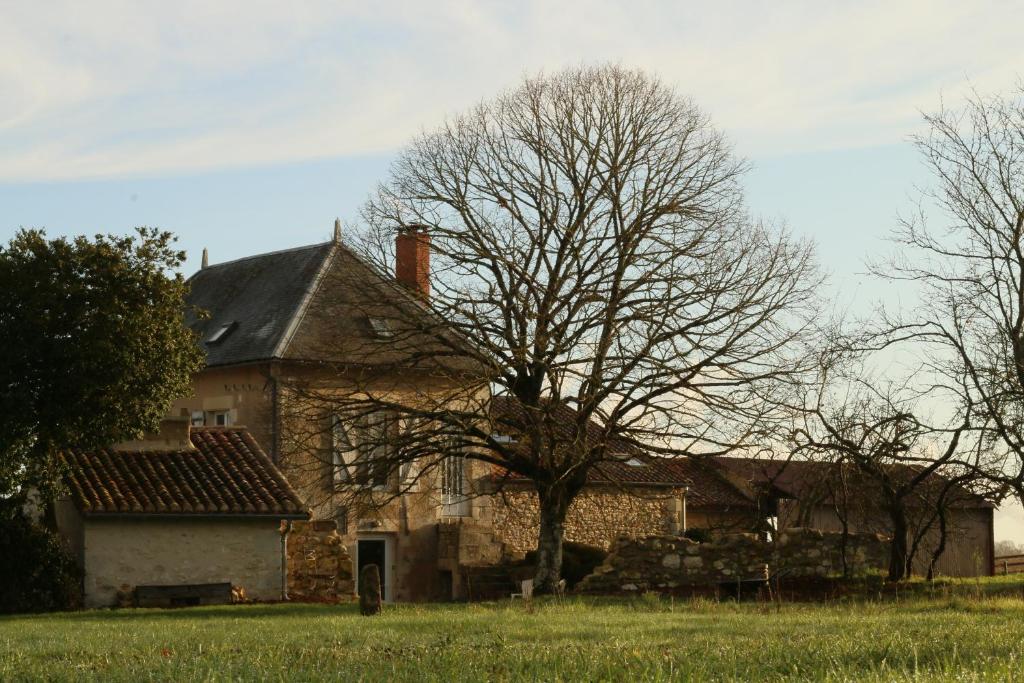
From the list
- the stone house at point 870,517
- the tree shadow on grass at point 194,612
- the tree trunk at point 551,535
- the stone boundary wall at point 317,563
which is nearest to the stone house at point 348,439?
the stone boundary wall at point 317,563

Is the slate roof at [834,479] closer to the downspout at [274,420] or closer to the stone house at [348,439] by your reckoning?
the stone house at [348,439]

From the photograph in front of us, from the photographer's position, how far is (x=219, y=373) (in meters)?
34.7

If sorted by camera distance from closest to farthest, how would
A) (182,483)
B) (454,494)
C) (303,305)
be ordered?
(182,483), (303,305), (454,494)

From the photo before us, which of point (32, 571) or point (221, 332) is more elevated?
point (221, 332)

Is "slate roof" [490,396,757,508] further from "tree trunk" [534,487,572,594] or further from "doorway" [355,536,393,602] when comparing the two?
"doorway" [355,536,393,602]

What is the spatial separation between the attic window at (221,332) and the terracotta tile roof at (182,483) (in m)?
6.00

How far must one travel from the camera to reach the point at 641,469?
3831 cm

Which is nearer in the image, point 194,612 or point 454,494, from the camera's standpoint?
point 194,612

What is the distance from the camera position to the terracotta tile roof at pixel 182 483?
26.7 metres

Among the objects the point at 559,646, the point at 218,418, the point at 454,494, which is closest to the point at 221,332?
the point at 218,418

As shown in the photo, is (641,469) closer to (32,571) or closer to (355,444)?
(355,444)

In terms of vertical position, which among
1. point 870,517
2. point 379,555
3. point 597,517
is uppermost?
point 597,517

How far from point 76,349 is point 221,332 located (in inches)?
405

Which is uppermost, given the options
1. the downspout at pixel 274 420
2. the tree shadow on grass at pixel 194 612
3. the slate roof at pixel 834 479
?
the downspout at pixel 274 420
